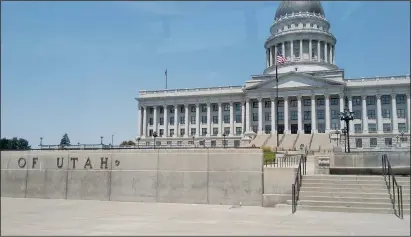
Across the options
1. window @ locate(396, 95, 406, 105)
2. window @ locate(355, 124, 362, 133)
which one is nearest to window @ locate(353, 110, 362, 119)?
window @ locate(355, 124, 362, 133)

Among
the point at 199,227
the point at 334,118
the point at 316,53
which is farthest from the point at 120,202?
the point at 316,53

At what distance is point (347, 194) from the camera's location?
14.9 m

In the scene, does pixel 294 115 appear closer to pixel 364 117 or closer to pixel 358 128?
pixel 358 128

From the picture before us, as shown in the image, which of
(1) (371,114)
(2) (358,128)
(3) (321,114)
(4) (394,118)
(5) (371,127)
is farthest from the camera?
(3) (321,114)

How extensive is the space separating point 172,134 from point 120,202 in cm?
7896

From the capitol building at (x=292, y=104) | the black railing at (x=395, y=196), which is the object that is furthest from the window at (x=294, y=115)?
the black railing at (x=395, y=196)

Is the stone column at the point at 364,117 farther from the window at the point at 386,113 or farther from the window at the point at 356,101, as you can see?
the window at the point at 386,113

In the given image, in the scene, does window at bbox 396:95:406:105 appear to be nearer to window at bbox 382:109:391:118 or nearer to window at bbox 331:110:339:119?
window at bbox 382:109:391:118

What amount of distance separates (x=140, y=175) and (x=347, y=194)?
352 inches

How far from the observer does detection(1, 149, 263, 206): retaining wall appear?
16.4 meters

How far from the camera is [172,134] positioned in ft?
315

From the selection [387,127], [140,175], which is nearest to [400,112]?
[387,127]

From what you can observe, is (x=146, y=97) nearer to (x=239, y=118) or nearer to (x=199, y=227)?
(x=239, y=118)

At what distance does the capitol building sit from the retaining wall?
4942 centimetres
